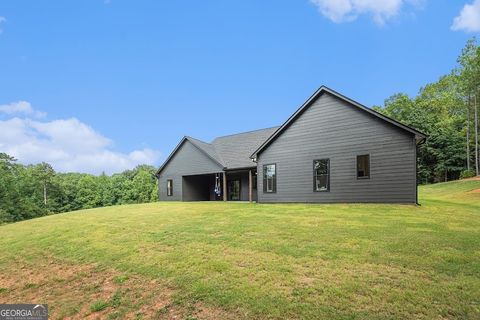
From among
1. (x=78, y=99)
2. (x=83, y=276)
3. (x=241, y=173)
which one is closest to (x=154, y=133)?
(x=78, y=99)

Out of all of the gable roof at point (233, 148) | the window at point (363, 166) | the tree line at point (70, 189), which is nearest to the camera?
the window at point (363, 166)

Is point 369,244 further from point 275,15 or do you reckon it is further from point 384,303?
point 275,15

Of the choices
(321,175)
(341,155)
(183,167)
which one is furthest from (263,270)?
(183,167)

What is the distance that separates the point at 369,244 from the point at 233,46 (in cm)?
1879

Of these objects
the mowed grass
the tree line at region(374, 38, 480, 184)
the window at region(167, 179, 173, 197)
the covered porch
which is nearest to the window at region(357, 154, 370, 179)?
the mowed grass

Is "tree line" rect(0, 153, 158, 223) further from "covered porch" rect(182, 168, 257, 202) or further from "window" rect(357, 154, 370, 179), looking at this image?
"window" rect(357, 154, 370, 179)

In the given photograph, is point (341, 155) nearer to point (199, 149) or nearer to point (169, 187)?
point (199, 149)

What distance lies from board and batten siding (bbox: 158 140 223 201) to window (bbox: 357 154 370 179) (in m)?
11.7

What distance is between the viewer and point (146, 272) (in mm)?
6684

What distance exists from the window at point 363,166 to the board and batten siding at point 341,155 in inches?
6.8

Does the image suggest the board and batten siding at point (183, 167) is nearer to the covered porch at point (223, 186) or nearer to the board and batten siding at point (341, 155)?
the covered porch at point (223, 186)

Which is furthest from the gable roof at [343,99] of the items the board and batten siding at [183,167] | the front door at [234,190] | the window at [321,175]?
the board and batten siding at [183,167]

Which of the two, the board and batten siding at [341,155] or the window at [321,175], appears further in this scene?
the window at [321,175]

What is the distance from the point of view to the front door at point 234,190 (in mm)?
24547
